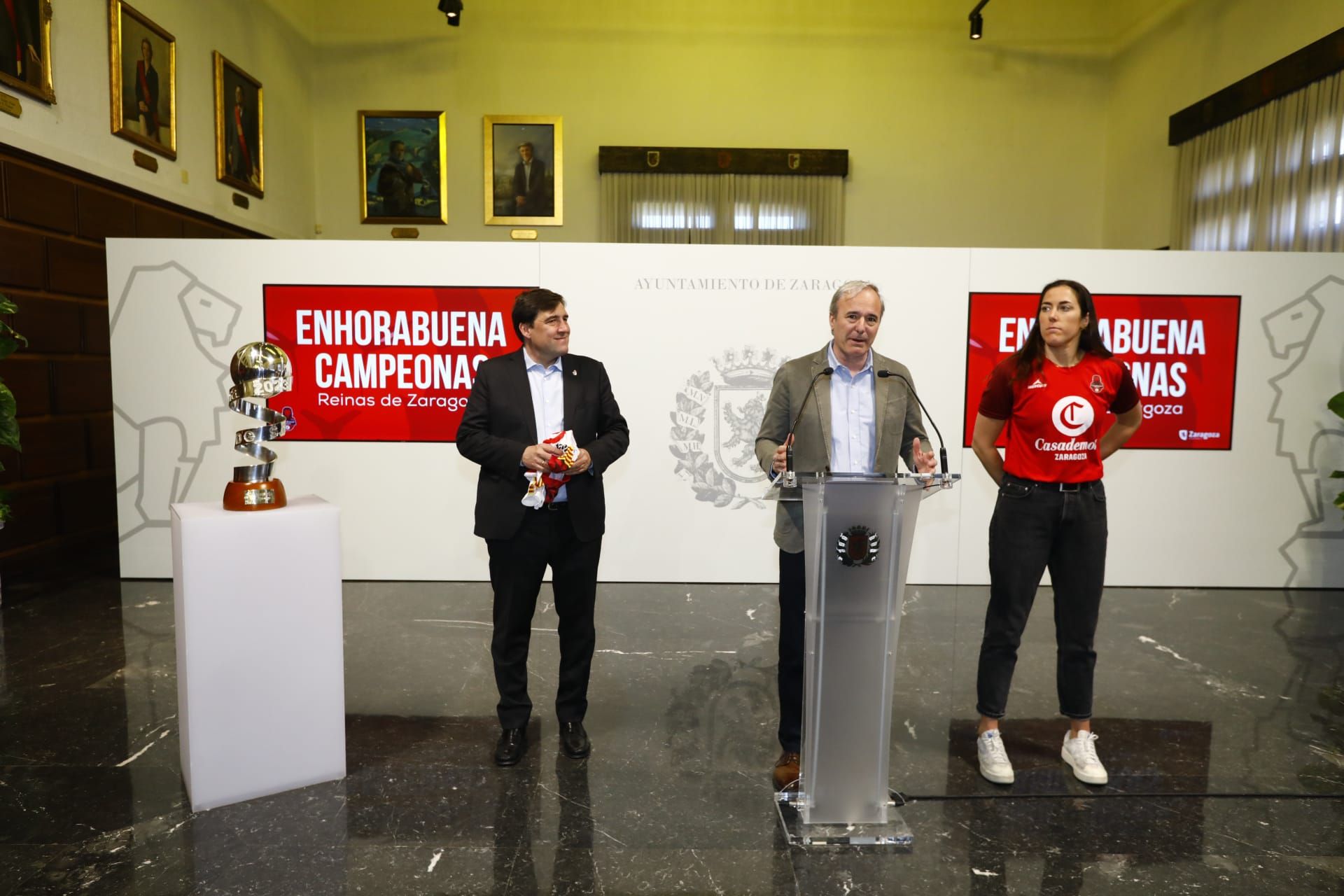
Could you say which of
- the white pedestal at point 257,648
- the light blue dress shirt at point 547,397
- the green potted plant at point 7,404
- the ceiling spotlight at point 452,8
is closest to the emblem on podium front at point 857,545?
the light blue dress shirt at point 547,397

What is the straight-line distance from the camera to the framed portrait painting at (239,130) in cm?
767

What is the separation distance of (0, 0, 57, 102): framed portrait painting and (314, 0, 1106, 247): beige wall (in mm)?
4772

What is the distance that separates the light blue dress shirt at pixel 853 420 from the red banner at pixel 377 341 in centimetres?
277

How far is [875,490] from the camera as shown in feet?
7.07

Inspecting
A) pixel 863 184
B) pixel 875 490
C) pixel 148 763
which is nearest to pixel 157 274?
pixel 148 763

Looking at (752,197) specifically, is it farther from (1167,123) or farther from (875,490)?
(875,490)

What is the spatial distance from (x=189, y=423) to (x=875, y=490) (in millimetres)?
4402

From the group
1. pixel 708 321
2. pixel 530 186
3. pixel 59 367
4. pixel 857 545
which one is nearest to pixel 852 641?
pixel 857 545

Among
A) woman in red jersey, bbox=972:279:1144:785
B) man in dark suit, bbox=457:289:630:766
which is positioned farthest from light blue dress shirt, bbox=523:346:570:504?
woman in red jersey, bbox=972:279:1144:785

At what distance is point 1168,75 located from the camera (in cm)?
902

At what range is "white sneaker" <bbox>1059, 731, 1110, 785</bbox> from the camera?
264 centimetres

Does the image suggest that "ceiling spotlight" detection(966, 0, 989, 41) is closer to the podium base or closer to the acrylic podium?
the acrylic podium

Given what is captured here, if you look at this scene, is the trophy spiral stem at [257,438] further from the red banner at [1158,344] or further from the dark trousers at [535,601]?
the red banner at [1158,344]

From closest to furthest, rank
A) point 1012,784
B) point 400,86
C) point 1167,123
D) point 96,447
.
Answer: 1. point 1012,784
2. point 96,447
3. point 1167,123
4. point 400,86
